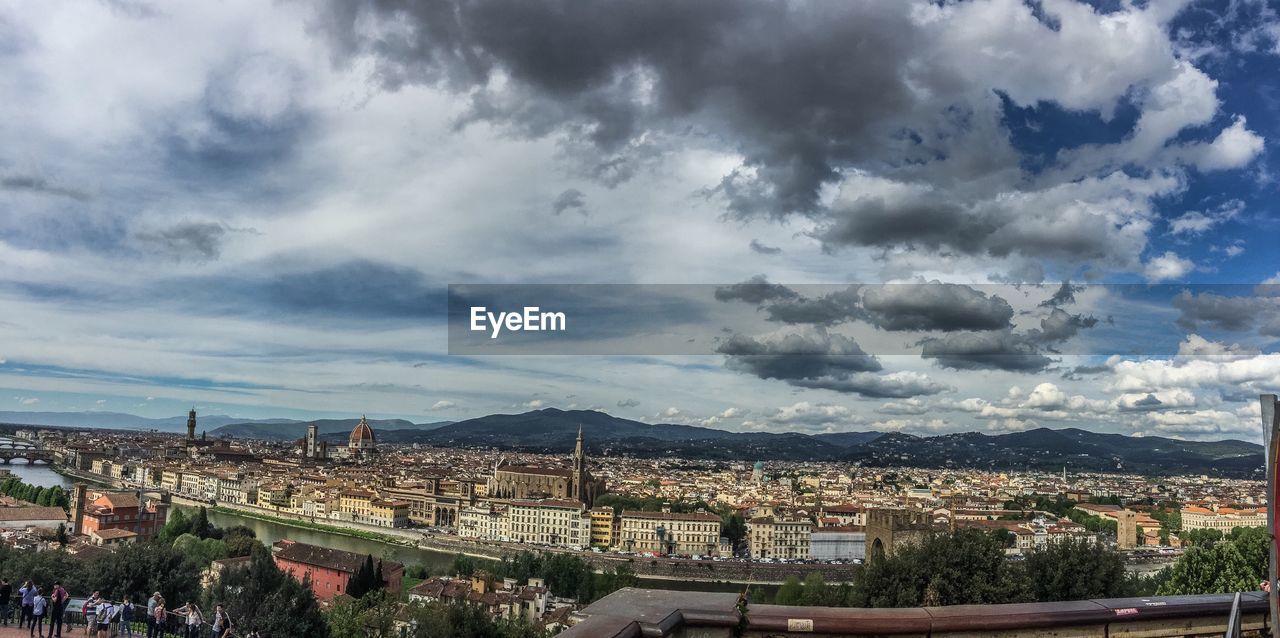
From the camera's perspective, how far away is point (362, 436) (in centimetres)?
7244

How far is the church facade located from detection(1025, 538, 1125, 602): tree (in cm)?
3225

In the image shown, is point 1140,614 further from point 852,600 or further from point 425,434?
point 425,434

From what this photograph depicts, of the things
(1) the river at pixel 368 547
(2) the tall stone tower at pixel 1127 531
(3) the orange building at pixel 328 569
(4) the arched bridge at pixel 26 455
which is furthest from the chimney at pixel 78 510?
(4) the arched bridge at pixel 26 455

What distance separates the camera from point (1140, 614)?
190cm

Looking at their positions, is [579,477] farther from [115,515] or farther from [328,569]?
[328,569]

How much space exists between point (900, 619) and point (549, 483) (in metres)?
42.3

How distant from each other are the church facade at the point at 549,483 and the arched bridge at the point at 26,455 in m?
36.3

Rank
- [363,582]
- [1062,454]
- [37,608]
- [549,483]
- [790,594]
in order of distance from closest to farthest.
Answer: [37,608] < [363,582] < [790,594] < [549,483] < [1062,454]

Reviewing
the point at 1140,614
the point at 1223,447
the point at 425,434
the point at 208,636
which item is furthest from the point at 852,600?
the point at 425,434

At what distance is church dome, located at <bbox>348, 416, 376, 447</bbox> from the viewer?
7156 centimetres

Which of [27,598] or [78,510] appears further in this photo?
[78,510]

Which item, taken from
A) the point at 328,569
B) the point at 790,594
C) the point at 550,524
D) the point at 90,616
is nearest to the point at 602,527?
the point at 550,524

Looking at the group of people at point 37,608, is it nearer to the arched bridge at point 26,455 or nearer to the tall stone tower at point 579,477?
the tall stone tower at point 579,477

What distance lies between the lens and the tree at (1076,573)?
29.8ft
